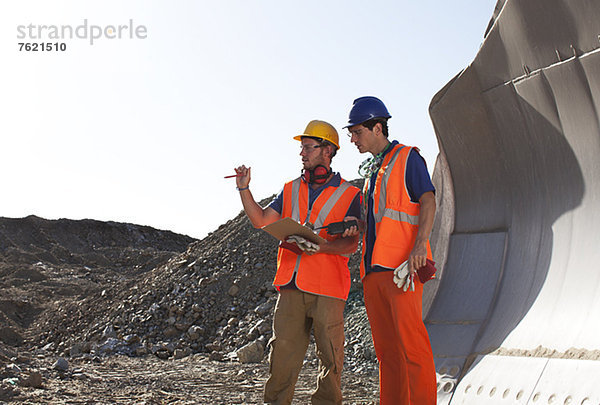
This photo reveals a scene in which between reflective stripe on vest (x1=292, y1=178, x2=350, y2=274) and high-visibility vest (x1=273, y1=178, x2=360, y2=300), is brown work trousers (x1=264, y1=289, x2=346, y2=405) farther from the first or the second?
reflective stripe on vest (x1=292, y1=178, x2=350, y2=274)

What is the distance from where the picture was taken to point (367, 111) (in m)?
3.23

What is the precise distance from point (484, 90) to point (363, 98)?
131 cm

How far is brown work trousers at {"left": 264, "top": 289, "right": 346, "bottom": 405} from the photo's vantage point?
11.2 ft

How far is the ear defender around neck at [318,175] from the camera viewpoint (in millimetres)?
3666

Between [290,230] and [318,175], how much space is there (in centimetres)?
45

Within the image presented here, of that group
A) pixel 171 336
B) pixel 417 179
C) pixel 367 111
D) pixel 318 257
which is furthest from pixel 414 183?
pixel 171 336

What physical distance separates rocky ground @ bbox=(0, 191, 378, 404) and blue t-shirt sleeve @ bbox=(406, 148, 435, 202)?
101 inches

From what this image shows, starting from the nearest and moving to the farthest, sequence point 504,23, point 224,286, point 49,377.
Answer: point 504,23 → point 49,377 → point 224,286

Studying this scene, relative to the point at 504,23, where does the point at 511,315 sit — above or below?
below

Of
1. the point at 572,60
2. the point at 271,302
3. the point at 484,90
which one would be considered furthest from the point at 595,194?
the point at 271,302

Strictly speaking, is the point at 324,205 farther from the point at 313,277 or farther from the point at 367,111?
the point at 367,111

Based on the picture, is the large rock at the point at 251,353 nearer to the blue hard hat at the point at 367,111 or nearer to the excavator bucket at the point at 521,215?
the excavator bucket at the point at 521,215

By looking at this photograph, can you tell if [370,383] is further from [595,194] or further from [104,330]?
[104,330]

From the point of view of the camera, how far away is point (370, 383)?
6242 mm
